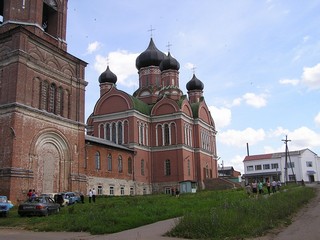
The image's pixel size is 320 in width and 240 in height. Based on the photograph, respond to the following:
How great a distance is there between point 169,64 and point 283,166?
39886mm

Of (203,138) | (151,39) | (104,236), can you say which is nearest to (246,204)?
(104,236)

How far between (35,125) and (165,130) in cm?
2364

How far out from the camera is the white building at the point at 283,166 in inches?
3083

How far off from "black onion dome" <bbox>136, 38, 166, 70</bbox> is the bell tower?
23.8 metres

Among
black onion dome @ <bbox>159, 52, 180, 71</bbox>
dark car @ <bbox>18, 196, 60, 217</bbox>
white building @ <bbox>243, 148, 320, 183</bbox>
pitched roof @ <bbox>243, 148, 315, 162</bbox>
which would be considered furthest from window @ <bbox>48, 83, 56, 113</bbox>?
pitched roof @ <bbox>243, 148, 315, 162</bbox>

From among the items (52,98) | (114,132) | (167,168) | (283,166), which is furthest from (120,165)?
(283,166)

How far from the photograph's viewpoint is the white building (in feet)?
257

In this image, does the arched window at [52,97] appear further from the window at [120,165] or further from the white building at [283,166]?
the white building at [283,166]

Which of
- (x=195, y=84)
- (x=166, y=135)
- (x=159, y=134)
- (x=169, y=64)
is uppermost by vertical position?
(x=169, y=64)

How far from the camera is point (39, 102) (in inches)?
1093

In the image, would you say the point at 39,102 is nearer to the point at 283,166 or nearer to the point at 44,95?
the point at 44,95

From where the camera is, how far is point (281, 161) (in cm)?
8038

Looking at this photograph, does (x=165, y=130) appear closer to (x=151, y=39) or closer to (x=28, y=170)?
(x=151, y=39)

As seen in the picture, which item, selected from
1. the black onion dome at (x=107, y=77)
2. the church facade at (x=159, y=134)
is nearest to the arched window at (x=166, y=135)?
the church facade at (x=159, y=134)
